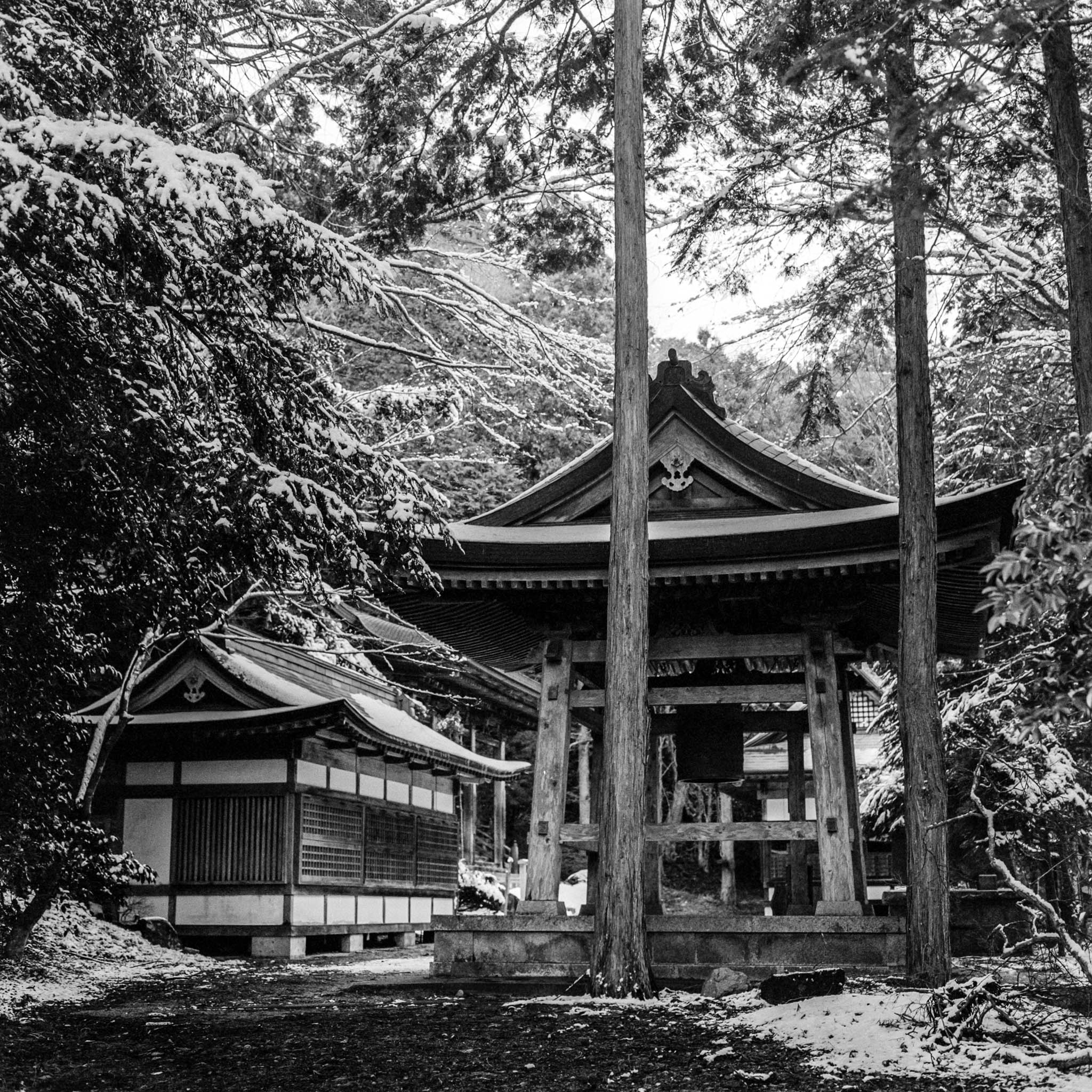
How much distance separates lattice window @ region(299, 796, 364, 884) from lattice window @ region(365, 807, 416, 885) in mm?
433

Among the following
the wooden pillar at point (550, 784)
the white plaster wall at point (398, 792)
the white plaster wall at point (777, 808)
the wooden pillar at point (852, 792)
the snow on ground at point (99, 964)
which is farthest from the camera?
the white plaster wall at point (777, 808)

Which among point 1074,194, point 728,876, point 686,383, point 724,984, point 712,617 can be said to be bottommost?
point 728,876

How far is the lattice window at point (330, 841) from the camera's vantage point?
17.2 metres

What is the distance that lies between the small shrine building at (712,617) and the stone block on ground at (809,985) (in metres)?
2.32

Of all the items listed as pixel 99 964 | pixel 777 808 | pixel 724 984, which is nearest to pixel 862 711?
pixel 777 808

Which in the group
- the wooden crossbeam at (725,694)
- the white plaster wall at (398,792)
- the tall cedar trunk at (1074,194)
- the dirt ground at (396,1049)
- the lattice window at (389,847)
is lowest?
the dirt ground at (396,1049)

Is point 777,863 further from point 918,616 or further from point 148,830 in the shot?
point 918,616

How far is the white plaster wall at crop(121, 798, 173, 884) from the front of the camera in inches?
666

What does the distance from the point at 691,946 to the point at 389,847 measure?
10207 millimetres

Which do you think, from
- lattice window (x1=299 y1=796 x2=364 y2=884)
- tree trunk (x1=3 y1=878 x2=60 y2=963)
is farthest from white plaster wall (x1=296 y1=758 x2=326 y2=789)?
tree trunk (x1=3 y1=878 x2=60 y2=963)

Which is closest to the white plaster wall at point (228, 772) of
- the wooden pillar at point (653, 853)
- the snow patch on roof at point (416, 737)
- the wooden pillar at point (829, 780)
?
the snow patch on roof at point (416, 737)

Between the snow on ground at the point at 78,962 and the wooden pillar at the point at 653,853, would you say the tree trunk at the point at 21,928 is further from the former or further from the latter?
the wooden pillar at the point at 653,853

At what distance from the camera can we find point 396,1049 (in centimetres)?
741

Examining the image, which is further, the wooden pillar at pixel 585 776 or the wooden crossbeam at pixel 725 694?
the wooden pillar at pixel 585 776
